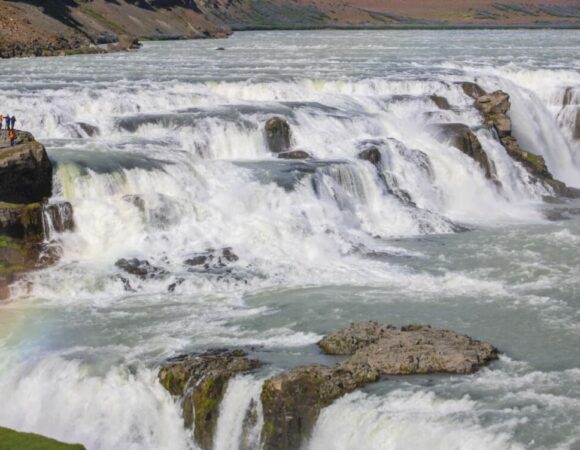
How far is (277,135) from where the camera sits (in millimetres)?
36750

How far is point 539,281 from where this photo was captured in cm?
2470

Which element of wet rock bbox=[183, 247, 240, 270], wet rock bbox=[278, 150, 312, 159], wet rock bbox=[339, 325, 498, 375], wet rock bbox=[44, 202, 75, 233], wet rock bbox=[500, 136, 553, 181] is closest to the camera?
wet rock bbox=[339, 325, 498, 375]

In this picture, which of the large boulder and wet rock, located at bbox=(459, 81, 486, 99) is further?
wet rock, located at bbox=(459, 81, 486, 99)

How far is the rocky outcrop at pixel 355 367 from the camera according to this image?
55.3ft

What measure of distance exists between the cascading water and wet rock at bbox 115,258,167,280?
0.13m

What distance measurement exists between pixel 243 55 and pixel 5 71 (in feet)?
83.5

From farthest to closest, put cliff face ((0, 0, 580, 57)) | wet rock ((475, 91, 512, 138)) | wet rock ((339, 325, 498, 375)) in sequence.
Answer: cliff face ((0, 0, 580, 57)) → wet rock ((475, 91, 512, 138)) → wet rock ((339, 325, 498, 375))

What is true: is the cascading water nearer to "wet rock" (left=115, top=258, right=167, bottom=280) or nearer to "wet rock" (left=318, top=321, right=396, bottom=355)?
"wet rock" (left=115, top=258, right=167, bottom=280)

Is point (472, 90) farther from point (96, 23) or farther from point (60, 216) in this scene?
point (96, 23)

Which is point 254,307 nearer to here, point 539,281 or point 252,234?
point 252,234

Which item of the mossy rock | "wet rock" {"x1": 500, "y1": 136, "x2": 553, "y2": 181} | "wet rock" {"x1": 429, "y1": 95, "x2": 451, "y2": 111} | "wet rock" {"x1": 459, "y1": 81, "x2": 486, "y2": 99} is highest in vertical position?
"wet rock" {"x1": 459, "y1": 81, "x2": 486, "y2": 99}

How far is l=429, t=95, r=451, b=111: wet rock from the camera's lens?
145 feet

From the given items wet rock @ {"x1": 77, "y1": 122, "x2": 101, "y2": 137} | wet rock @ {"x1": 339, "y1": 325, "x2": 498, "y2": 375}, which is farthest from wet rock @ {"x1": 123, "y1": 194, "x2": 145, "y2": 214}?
wet rock @ {"x1": 339, "y1": 325, "x2": 498, "y2": 375}

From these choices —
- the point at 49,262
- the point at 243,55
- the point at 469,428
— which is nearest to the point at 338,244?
the point at 49,262
